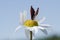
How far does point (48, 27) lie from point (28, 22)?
0.13 metres

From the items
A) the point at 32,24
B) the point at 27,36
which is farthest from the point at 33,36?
the point at 32,24

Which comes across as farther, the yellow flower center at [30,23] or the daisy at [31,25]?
the yellow flower center at [30,23]

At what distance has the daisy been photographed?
115 cm

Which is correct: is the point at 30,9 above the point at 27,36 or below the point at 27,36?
above

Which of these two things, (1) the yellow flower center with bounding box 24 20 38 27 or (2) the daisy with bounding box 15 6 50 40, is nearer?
(2) the daisy with bounding box 15 6 50 40

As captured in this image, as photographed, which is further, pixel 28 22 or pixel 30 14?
pixel 28 22

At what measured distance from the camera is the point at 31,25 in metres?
1.31

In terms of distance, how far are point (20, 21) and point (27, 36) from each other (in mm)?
71

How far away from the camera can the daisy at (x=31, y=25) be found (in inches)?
45.3

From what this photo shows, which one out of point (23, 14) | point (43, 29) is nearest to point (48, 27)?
point (43, 29)

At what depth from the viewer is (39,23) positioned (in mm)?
1270

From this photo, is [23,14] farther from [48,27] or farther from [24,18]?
[48,27]

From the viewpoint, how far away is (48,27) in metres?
1.18

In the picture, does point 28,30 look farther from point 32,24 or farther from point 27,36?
point 32,24
